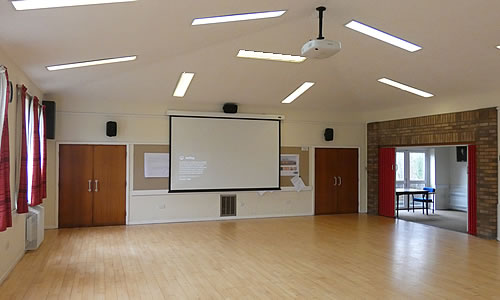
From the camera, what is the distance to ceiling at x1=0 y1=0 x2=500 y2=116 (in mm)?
4223

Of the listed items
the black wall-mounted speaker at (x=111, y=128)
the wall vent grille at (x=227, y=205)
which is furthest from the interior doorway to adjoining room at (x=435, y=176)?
the black wall-mounted speaker at (x=111, y=128)

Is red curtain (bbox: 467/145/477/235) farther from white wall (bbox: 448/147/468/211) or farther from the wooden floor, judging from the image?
white wall (bbox: 448/147/468/211)

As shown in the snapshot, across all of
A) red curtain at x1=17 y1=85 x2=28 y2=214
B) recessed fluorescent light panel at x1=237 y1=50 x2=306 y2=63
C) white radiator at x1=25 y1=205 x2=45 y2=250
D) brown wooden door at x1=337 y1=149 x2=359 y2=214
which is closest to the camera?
red curtain at x1=17 y1=85 x2=28 y2=214

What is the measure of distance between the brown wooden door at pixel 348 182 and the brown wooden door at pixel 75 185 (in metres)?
6.34

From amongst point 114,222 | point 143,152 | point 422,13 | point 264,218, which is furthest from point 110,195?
point 422,13

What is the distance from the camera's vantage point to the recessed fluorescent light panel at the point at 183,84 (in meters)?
7.71

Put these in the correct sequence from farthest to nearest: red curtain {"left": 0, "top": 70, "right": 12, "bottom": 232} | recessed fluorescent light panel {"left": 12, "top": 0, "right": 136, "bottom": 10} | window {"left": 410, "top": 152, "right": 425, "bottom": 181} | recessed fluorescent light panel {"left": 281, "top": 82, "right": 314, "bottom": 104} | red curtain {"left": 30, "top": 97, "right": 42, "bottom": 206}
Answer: window {"left": 410, "top": 152, "right": 425, "bottom": 181} → recessed fluorescent light panel {"left": 281, "top": 82, "right": 314, "bottom": 104} → red curtain {"left": 30, "top": 97, "right": 42, "bottom": 206} → red curtain {"left": 0, "top": 70, "right": 12, "bottom": 232} → recessed fluorescent light panel {"left": 12, "top": 0, "right": 136, "bottom": 10}

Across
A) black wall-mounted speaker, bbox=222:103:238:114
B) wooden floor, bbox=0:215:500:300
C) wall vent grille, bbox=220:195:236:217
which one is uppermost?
black wall-mounted speaker, bbox=222:103:238:114

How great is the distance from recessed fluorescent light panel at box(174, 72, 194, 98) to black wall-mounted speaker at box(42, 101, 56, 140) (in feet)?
7.97

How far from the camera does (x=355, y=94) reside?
29.9 ft

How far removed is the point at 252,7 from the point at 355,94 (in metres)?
5.22

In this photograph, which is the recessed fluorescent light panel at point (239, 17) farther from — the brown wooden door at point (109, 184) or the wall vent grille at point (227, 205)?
the wall vent grille at point (227, 205)

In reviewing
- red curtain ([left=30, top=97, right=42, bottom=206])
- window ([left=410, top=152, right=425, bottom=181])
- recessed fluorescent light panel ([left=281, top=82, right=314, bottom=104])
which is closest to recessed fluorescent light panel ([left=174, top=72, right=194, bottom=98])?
recessed fluorescent light panel ([left=281, top=82, right=314, bottom=104])

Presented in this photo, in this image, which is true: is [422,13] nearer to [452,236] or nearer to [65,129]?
[452,236]
